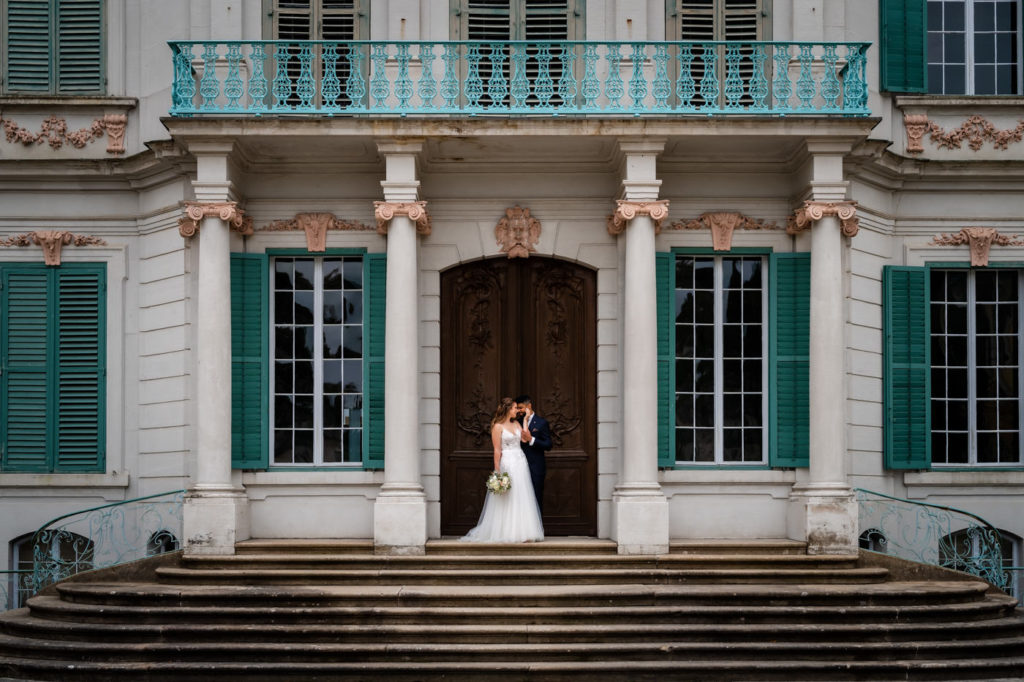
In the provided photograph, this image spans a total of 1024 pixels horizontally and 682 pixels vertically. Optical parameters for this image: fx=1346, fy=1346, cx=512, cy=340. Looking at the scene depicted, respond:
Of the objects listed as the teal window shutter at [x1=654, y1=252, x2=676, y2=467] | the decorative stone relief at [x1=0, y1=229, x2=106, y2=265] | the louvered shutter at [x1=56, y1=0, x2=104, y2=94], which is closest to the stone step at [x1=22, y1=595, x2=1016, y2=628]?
the teal window shutter at [x1=654, y1=252, x2=676, y2=467]

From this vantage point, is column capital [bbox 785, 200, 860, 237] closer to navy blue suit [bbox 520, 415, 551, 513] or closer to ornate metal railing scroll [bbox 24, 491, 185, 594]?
navy blue suit [bbox 520, 415, 551, 513]

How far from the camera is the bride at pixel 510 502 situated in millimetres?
13844

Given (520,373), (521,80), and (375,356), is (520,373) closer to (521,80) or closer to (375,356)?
(375,356)

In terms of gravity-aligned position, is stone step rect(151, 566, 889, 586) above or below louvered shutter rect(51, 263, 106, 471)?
below

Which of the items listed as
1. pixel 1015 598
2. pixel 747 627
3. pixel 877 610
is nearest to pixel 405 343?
pixel 747 627

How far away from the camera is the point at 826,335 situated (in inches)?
545

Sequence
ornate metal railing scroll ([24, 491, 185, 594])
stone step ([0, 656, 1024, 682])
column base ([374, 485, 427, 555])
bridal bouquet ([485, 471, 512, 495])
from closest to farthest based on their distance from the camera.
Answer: stone step ([0, 656, 1024, 682]) → column base ([374, 485, 427, 555]) → bridal bouquet ([485, 471, 512, 495]) → ornate metal railing scroll ([24, 491, 185, 594])

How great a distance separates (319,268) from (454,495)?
9.55 ft

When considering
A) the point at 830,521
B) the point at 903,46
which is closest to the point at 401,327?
the point at 830,521

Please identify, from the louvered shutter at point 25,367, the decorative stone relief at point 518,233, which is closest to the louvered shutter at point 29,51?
the louvered shutter at point 25,367

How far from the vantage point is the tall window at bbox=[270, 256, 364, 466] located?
1467 centimetres

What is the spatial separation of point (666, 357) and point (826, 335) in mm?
1747

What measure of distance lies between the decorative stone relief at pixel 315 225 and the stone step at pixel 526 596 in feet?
12.8

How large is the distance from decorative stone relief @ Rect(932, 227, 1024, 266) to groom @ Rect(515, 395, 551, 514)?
5.07 m
